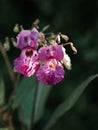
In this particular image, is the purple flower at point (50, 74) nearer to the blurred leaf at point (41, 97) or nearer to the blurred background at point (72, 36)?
the blurred leaf at point (41, 97)

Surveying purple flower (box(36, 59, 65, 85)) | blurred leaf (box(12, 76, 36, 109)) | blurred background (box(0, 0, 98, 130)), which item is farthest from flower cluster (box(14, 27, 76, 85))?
blurred background (box(0, 0, 98, 130))

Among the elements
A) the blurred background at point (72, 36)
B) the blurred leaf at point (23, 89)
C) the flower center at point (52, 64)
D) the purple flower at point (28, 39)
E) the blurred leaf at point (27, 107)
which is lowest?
the blurred background at point (72, 36)

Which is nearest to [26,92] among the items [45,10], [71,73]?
[71,73]

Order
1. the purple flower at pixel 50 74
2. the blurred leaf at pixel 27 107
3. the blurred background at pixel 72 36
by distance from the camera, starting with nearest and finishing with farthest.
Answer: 1. the purple flower at pixel 50 74
2. the blurred leaf at pixel 27 107
3. the blurred background at pixel 72 36

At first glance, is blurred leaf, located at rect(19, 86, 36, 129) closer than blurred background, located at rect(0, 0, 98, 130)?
Yes

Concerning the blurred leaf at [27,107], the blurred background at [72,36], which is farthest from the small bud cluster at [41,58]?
the blurred background at [72,36]

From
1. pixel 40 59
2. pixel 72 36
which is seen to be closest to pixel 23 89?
pixel 40 59

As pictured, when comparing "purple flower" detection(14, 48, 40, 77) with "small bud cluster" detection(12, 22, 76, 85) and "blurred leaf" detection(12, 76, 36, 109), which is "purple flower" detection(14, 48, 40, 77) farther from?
"blurred leaf" detection(12, 76, 36, 109)
